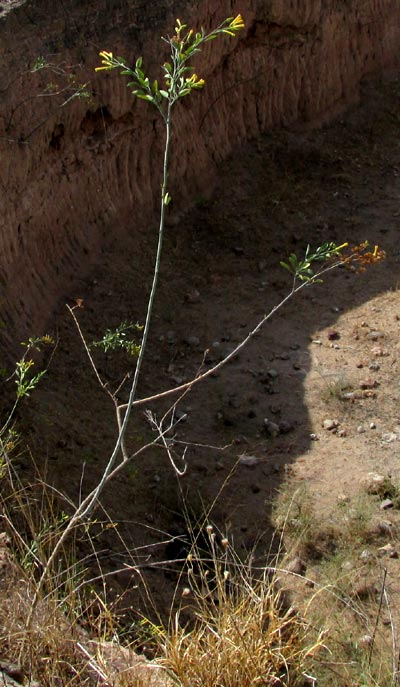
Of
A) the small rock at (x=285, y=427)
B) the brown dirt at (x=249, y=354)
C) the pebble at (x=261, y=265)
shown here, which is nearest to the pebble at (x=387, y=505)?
the brown dirt at (x=249, y=354)

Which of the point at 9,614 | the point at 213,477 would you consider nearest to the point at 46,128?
the point at 213,477

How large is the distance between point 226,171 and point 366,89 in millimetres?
1874

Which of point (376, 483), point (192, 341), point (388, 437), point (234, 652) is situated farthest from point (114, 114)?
point (234, 652)

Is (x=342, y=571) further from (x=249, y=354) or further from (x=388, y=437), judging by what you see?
(x=249, y=354)

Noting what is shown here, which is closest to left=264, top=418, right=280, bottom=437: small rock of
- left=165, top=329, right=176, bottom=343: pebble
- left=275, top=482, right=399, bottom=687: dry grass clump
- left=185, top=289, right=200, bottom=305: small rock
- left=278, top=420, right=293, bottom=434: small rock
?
left=278, top=420, right=293, bottom=434: small rock

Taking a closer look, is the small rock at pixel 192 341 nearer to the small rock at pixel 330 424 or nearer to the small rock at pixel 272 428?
the small rock at pixel 272 428

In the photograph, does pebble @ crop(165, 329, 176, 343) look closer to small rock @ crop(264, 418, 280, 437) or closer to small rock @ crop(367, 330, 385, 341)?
small rock @ crop(264, 418, 280, 437)

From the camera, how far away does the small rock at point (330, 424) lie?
18.2 ft

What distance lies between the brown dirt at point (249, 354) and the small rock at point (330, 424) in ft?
0.14

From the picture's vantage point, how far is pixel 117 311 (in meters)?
6.25

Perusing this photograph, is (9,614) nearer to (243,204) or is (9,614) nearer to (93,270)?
(93,270)

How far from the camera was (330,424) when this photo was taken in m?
5.54

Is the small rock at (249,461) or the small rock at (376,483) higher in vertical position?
the small rock at (249,461)

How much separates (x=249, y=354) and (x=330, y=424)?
802mm
